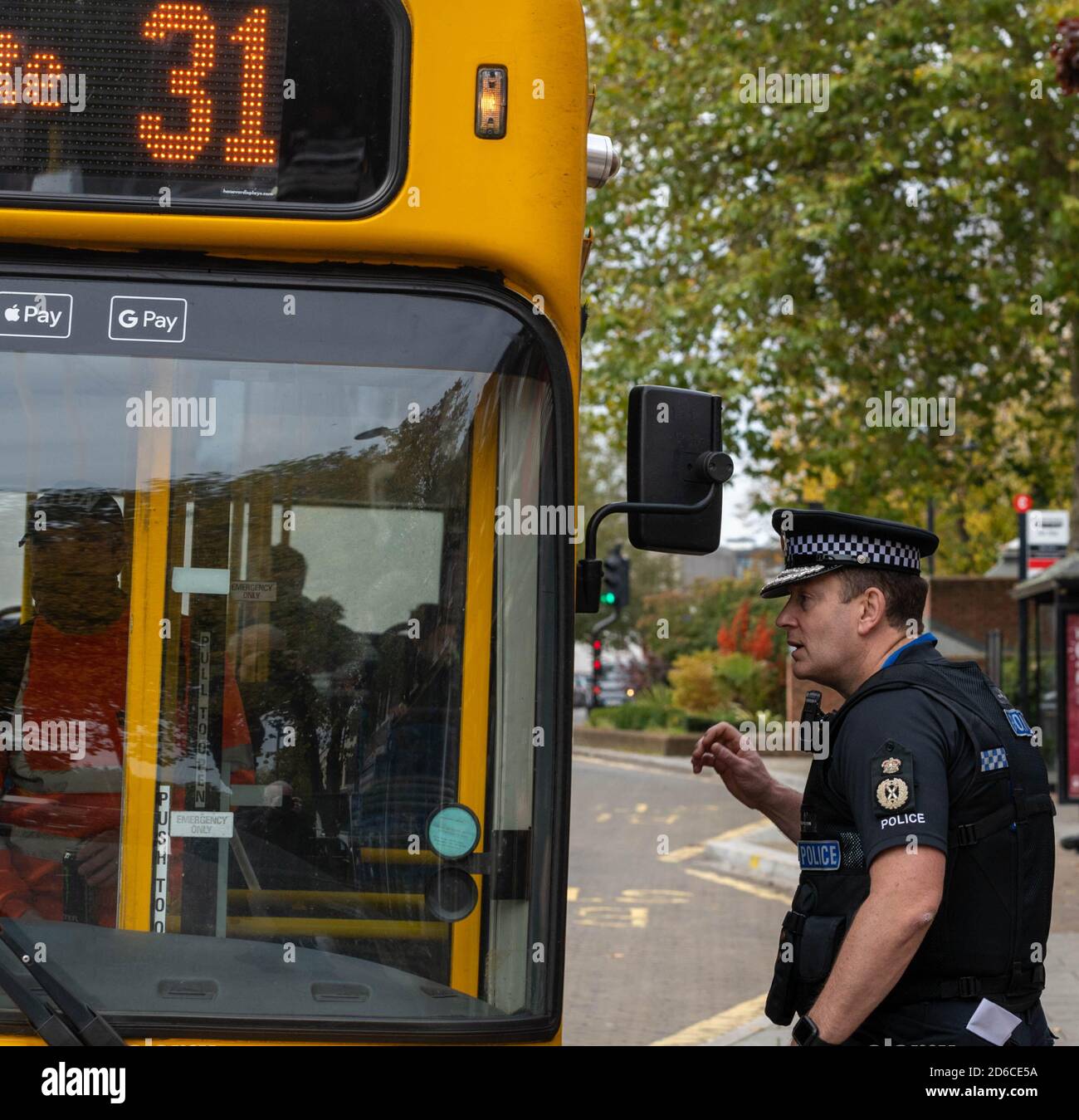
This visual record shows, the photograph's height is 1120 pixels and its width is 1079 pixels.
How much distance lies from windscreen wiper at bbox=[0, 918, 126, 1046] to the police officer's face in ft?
4.75

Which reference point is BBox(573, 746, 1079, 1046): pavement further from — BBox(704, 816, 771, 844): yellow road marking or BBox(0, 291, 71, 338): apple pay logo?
BBox(0, 291, 71, 338): apple pay logo

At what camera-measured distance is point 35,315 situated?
9.26ft

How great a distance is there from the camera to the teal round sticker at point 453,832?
278 cm

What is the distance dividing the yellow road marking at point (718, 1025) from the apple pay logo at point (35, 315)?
17.6 ft

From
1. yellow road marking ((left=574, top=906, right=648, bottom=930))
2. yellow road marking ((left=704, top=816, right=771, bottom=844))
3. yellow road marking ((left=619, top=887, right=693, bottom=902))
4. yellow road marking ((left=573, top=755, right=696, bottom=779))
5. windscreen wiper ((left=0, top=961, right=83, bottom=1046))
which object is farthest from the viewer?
yellow road marking ((left=573, top=755, right=696, bottom=779))

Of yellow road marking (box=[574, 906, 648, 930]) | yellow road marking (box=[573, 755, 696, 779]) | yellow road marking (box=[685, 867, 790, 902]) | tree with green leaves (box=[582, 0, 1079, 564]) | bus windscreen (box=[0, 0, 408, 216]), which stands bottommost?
yellow road marking (box=[573, 755, 696, 779])

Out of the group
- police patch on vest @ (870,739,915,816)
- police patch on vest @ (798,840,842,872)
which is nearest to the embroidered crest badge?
police patch on vest @ (870,739,915,816)

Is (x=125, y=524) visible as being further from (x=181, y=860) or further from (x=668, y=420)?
(x=668, y=420)

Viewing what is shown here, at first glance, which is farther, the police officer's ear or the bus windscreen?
the police officer's ear

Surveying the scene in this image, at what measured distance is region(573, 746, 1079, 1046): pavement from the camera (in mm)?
7598

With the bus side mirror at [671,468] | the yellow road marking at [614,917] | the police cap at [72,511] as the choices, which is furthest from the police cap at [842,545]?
the yellow road marking at [614,917]

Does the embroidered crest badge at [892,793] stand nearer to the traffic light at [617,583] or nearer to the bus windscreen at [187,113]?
the bus windscreen at [187,113]

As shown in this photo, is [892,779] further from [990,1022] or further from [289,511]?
[289,511]

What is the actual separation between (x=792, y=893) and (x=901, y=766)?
33.9ft
